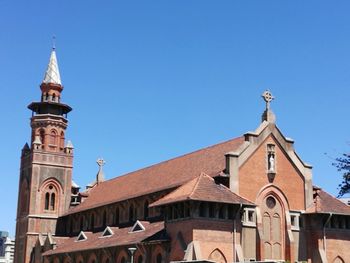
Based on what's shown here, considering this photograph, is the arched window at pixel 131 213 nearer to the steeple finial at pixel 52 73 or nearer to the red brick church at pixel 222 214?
the red brick church at pixel 222 214

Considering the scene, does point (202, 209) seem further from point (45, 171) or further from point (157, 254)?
point (45, 171)

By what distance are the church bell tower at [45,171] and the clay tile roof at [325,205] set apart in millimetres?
34328

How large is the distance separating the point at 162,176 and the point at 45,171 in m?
21.6

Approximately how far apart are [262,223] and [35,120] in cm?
3769

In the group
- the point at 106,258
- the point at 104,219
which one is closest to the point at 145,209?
the point at 106,258

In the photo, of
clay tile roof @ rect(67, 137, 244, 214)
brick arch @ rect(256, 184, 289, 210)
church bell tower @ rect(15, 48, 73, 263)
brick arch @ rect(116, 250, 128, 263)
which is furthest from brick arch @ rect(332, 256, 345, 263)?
church bell tower @ rect(15, 48, 73, 263)

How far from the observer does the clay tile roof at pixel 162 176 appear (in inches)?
2101

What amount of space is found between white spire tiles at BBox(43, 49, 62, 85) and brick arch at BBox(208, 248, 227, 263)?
40115 mm

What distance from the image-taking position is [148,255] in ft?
163

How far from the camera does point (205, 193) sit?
4562 cm

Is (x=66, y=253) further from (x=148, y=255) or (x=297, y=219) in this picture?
(x=297, y=219)

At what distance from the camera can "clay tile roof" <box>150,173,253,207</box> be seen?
148 ft

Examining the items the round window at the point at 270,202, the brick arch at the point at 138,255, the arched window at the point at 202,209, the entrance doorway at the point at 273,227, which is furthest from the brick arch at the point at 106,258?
the round window at the point at 270,202

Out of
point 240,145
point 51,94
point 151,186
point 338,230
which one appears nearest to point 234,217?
point 240,145
